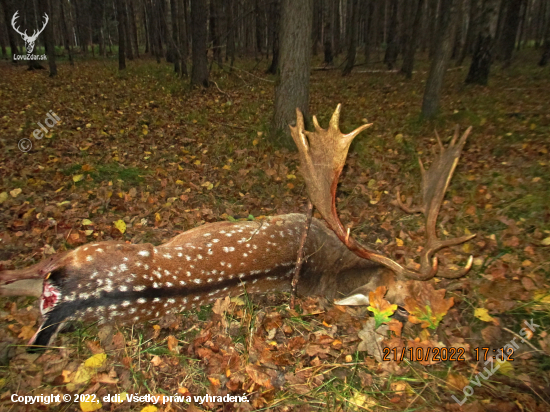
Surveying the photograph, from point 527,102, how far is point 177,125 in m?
8.74

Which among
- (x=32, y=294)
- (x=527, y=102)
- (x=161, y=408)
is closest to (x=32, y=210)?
(x=32, y=294)

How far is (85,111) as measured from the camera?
9.15m

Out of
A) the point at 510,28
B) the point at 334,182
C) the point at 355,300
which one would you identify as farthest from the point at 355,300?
the point at 510,28

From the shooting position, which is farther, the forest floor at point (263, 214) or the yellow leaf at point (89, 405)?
the forest floor at point (263, 214)

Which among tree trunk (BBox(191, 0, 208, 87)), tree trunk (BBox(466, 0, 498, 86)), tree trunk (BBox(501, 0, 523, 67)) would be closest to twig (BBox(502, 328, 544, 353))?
tree trunk (BBox(191, 0, 208, 87))

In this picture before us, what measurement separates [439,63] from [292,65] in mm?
3377

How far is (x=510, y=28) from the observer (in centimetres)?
1653

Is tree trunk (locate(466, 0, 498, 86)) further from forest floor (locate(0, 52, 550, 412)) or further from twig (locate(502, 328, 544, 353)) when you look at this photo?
twig (locate(502, 328, 544, 353))

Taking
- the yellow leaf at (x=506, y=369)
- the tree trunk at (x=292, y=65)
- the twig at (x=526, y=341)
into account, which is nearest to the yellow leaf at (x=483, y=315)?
the twig at (x=526, y=341)

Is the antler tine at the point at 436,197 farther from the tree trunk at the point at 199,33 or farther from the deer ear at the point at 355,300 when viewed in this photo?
the tree trunk at the point at 199,33

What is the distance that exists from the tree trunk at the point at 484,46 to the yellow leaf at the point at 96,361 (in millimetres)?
13081

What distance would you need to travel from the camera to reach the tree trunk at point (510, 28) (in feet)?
51.8

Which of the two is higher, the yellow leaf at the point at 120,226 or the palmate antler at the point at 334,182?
the palmate antler at the point at 334,182

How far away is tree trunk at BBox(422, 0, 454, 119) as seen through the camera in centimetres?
714
